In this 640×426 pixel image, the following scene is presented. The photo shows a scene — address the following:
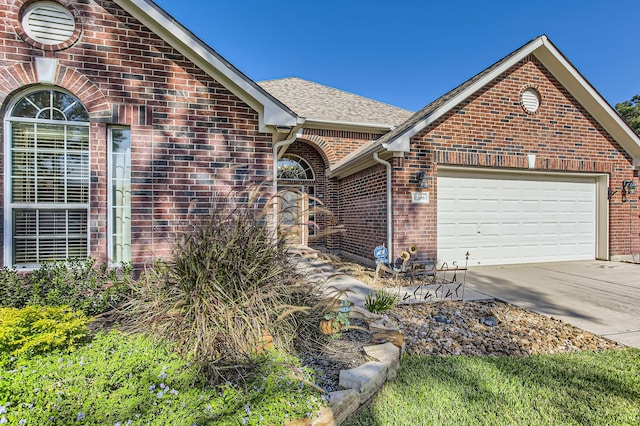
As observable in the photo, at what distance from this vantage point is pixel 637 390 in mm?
2562

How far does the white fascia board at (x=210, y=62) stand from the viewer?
4480 mm

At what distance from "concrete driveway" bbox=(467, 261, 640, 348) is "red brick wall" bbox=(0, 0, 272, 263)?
473 centimetres

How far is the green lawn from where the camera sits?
221cm

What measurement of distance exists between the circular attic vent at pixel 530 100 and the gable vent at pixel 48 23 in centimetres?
941

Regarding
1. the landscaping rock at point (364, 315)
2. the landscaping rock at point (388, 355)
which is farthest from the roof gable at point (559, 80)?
the landscaping rock at point (388, 355)

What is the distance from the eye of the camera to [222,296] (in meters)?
2.61

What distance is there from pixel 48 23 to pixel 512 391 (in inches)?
276

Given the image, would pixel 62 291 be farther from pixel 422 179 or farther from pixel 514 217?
pixel 514 217

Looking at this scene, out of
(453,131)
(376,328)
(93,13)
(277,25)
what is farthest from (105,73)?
(277,25)

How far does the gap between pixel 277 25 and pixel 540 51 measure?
8399 mm

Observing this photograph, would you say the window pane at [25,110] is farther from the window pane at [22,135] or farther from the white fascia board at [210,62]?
the white fascia board at [210,62]

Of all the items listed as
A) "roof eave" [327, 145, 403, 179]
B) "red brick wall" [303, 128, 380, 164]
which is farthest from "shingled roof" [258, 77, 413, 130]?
"roof eave" [327, 145, 403, 179]

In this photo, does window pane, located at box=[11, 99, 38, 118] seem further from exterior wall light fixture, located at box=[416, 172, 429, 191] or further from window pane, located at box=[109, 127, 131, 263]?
exterior wall light fixture, located at box=[416, 172, 429, 191]

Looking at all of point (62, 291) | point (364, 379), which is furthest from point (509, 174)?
point (62, 291)
